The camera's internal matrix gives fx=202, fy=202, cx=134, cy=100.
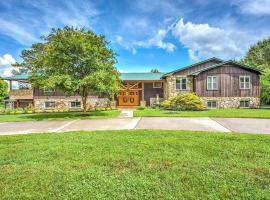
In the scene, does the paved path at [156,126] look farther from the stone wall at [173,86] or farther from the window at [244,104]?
the stone wall at [173,86]

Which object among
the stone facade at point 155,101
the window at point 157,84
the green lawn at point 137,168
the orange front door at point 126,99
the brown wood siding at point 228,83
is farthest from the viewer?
the window at point 157,84

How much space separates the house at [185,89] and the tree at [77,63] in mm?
7314

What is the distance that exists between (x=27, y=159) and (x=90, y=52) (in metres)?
11.6

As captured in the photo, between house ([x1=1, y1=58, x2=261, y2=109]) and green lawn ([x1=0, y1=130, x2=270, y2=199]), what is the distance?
16258mm

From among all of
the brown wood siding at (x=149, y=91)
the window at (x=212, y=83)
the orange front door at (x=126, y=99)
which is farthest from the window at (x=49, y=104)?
the window at (x=212, y=83)

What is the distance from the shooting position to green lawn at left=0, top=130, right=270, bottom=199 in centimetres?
344

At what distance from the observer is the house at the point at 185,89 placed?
2216 cm

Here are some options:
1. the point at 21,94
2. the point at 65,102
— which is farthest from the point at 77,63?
the point at 21,94

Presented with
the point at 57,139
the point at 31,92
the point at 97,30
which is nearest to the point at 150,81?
the point at 97,30

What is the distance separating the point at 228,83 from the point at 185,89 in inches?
182

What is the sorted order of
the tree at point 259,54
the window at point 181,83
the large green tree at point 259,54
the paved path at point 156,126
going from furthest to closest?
the tree at point 259,54, the large green tree at point 259,54, the window at point 181,83, the paved path at point 156,126

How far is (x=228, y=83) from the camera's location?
22141 millimetres

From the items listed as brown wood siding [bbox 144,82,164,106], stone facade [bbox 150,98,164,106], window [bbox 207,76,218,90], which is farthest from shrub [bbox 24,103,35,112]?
window [bbox 207,76,218,90]

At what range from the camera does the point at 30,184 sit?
3.72 m
